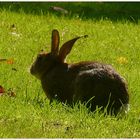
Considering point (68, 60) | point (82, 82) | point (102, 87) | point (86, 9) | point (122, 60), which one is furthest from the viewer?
point (86, 9)

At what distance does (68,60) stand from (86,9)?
13.9 ft

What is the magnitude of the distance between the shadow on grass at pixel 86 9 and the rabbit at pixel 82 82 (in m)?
4.59

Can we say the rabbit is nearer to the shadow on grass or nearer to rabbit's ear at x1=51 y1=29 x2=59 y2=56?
rabbit's ear at x1=51 y1=29 x2=59 y2=56

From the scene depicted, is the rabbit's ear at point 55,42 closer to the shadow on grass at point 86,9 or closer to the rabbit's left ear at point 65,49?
the rabbit's left ear at point 65,49

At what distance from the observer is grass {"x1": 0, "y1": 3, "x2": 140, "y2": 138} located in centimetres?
635

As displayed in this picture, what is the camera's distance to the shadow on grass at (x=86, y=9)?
12906mm

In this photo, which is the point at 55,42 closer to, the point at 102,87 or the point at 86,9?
the point at 102,87

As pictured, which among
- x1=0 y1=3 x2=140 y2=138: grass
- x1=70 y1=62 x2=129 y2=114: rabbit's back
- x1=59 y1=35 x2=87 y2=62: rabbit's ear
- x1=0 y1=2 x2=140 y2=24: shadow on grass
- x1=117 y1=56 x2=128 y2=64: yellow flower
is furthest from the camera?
x1=0 y1=2 x2=140 y2=24: shadow on grass

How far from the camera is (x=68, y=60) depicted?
9781 mm

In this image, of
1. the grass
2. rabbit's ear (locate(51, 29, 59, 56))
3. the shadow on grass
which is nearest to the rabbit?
rabbit's ear (locate(51, 29, 59, 56))

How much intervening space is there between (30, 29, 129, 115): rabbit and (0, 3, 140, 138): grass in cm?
19

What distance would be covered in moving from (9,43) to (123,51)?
6.16 feet

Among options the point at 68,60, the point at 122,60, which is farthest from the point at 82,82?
the point at 122,60

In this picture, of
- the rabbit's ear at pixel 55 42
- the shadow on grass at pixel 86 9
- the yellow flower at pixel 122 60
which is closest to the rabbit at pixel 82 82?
the rabbit's ear at pixel 55 42
